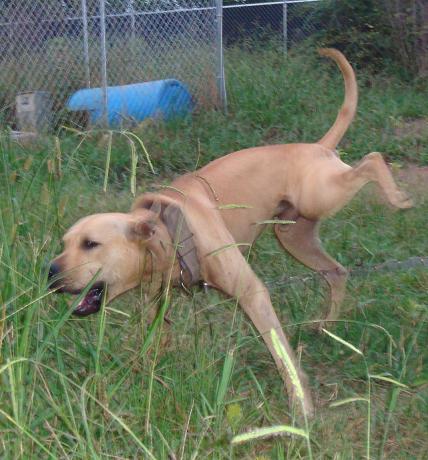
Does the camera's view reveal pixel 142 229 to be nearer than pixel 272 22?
Yes

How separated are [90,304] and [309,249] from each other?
6.18ft

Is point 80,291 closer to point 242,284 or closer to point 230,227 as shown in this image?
point 242,284

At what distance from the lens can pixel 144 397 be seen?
Result: 11.6ft

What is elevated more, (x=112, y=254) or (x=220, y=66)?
(x=112, y=254)

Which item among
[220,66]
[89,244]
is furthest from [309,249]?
[220,66]

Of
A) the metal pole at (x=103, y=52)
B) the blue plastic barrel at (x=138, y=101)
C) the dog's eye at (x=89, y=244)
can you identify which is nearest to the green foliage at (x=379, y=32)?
the blue plastic barrel at (x=138, y=101)

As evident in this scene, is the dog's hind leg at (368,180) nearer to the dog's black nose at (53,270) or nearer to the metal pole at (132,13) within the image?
the dog's black nose at (53,270)

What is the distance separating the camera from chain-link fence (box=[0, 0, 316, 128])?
30.7 feet

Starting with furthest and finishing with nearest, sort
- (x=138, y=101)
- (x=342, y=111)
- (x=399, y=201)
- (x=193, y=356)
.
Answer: (x=138, y=101) < (x=342, y=111) < (x=399, y=201) < (x=193, y=356)

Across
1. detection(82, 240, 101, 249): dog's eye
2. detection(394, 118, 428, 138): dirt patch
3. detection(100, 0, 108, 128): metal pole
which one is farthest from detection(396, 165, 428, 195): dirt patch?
detection(82, 240, 101, 249): dog's eye

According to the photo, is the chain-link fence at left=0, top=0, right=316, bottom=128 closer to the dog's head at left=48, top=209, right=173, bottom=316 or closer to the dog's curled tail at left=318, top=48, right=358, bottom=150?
the dog's curled tail at left=318, top=48, right=358, bottom=150

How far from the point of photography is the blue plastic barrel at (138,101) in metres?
8.88

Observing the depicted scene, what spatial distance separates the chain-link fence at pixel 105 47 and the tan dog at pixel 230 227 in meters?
4.03

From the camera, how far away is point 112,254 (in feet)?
13.7
